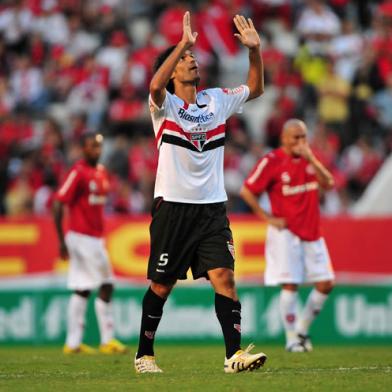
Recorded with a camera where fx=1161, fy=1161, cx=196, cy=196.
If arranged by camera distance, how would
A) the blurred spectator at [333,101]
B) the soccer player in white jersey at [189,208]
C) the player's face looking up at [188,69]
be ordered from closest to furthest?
1. the soccer player in white jersey at [189,208]
2. the player's face looking up at [188,69]
3. the blurred spectator at [333,101]

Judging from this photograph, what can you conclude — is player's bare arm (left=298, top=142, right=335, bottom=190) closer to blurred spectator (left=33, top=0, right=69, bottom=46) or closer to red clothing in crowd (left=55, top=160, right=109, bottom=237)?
red clothing in crowd (left=55, top=160, right=109, bottom=237)

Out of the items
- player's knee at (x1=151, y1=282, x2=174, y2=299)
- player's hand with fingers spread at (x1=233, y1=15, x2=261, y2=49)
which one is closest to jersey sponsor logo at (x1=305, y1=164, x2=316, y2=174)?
player's hand with fingers spread at (x1=233, y1=15, x2=261, y2=49)

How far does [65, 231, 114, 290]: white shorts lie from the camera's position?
1360 centimetres

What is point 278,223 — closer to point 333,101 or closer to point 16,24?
point 333,101

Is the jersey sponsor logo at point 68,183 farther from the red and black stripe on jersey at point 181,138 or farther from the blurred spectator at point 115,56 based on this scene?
the blurred spectator at point 115,56

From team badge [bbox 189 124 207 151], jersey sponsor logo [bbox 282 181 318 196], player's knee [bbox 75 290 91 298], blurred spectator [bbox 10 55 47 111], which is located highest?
blurred spectator [bbox 10 55 47 111]

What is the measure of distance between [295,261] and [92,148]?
2.77 metres

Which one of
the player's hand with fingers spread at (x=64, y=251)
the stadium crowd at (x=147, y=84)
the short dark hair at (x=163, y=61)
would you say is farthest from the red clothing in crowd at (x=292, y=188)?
the stadium crowd at (x=147, y=84)

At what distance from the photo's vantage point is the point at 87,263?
13.6 m

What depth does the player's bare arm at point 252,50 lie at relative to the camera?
916cm

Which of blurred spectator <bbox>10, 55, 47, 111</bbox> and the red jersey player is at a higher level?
blurred spectator <bbox>10, 55, 47, 111</bbox>

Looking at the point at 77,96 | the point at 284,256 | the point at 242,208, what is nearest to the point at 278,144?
the point at 242,208

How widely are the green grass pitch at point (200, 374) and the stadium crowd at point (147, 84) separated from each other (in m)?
7.21

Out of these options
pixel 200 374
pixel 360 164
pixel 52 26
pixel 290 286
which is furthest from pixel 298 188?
pixel 52 26
